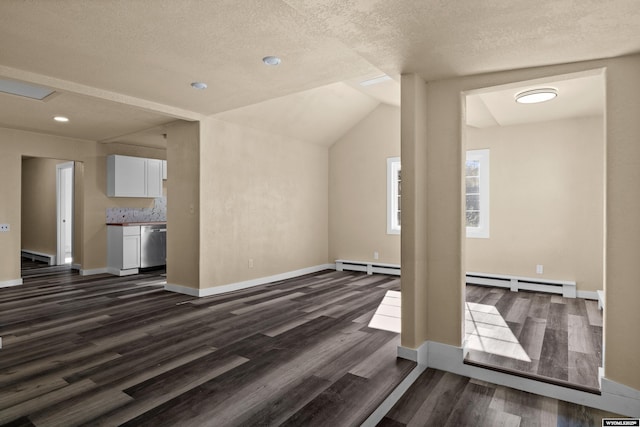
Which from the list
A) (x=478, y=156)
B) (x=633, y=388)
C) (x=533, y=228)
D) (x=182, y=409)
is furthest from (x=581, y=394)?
(x=478, y=156)

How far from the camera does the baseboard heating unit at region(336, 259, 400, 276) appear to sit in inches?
261

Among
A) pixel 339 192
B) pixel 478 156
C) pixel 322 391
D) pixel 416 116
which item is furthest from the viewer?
pixel 339 192

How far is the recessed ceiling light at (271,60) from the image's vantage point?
10.1 feet

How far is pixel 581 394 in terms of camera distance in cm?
242

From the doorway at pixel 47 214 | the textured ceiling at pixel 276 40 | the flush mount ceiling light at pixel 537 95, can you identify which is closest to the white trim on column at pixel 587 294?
the flush mount ceiling light at pixel 537 95

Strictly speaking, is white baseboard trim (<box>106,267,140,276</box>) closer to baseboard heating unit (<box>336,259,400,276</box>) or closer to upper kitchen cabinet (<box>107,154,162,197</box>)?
upper kitchen cabinet (<box>107,154,162,197</box>)

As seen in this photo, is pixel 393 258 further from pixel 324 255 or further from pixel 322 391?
pixel 322 391

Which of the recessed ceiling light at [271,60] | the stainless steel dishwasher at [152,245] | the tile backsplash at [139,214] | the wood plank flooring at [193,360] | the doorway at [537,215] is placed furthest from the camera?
the tile backsplash at [139,214]

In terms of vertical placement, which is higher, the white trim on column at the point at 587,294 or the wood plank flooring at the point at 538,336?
the white trim on column at the point at 587,294

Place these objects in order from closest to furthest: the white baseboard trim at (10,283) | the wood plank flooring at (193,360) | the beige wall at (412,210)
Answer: the wood plank flooring at (193,360)
the beige wall at (412,210)
the white baseboard trim at (10,283)

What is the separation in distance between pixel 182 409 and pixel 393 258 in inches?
198

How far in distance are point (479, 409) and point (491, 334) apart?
1362 millimetres

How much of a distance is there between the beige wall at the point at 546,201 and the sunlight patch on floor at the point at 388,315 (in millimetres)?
1890

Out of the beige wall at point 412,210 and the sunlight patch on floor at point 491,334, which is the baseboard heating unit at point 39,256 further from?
the sunlight patch on floor at point 491,334
